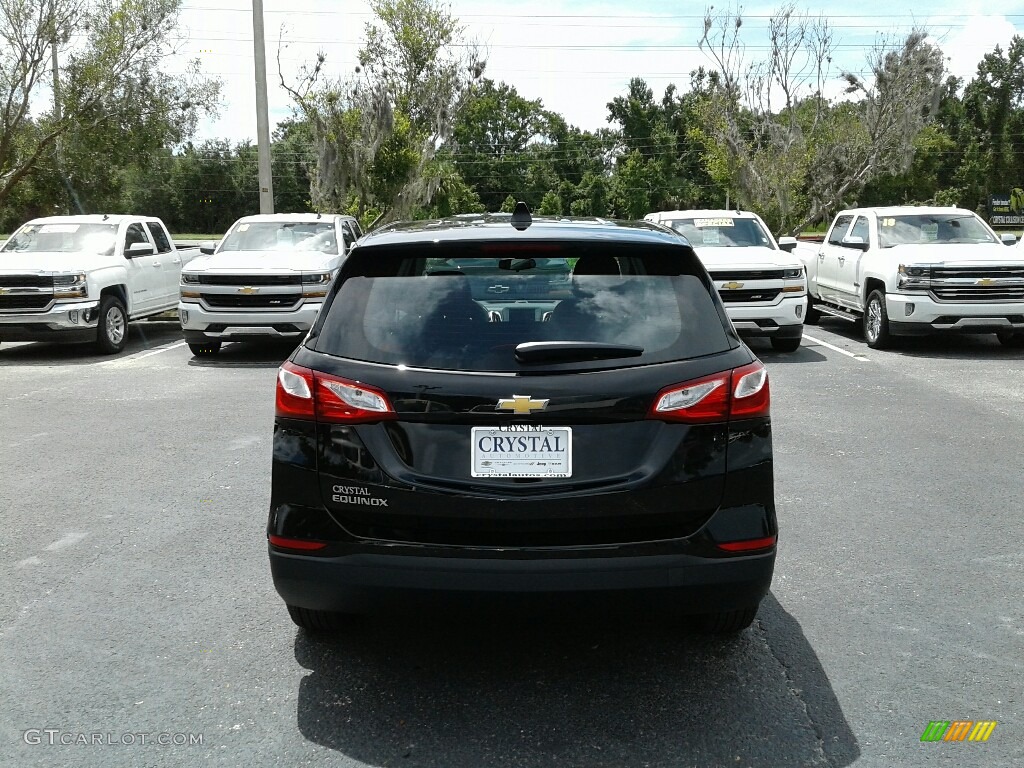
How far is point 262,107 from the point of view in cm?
2252

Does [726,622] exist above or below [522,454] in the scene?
below

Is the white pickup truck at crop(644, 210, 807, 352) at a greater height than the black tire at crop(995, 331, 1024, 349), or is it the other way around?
the white pickup truck at crop(644, 210, 807, 352)

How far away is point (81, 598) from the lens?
4871 mm

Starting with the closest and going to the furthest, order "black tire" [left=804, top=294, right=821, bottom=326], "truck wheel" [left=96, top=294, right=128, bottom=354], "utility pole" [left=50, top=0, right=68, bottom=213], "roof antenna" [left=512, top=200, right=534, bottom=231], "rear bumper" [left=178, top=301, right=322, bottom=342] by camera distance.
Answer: "roof antenna" [left=512, top=200, right=534, bottom=231], "rear bumper" [left=178, top=301, right=322, bottom=342], "truck wheel" [left=96, top=294, right=128, bottom=354], "black tire" [left=804, top=294, right=821, bottom=326], "utility pole" [left=50, top=0, right=68, bottom=213]

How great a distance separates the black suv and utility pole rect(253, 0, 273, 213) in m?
19.3

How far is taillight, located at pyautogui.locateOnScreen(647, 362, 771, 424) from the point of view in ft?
11.6

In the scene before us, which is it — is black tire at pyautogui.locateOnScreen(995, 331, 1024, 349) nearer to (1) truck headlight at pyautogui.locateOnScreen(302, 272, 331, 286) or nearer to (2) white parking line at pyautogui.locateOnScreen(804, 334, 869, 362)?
(2) white parking line at pyautogui.locateOnScreen(804, 334, 869, 362)

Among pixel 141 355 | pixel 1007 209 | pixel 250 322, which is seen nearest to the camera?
pixel 250 322

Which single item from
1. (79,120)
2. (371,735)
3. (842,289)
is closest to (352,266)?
(371,735)

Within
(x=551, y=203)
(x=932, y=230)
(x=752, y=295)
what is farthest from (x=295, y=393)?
(x=551, y=203)

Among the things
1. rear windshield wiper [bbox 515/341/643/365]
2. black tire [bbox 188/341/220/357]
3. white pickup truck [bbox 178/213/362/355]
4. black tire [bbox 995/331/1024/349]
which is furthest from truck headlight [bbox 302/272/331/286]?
rear windshield wiper [bbox 515/341/643/365]

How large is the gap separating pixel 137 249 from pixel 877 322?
10263 millimetres

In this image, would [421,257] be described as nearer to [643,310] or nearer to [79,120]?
[643,310]

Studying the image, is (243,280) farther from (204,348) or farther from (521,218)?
(521,218)
